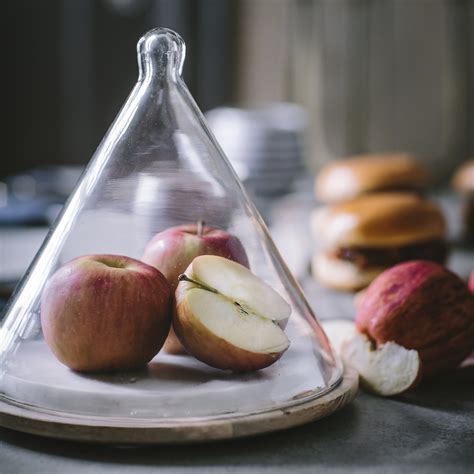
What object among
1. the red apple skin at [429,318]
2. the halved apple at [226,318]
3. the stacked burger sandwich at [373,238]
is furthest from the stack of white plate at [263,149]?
the halved apple at [226,318]

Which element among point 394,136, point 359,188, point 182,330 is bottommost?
point 394,136

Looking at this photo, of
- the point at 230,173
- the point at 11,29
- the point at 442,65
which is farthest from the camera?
the point at 442,65

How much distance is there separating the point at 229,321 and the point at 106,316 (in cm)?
7

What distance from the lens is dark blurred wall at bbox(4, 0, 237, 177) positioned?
2.95 m

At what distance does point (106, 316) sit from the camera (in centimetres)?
53

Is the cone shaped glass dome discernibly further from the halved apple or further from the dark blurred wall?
the dark blurred wall

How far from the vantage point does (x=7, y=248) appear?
1.39m

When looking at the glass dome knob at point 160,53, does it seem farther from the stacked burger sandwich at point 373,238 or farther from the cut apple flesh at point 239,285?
the stacked burger sandwich at point 373,238

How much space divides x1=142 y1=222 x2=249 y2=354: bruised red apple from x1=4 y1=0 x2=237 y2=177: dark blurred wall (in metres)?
2.47

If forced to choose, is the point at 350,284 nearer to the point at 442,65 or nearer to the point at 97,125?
the point at 97,125

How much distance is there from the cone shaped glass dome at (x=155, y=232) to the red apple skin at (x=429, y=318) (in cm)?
6

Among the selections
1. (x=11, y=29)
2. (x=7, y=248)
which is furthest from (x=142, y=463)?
(x=11, y=29)

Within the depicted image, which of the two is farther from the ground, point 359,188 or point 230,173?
point 230,173

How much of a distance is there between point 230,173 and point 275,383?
15 centimetres
